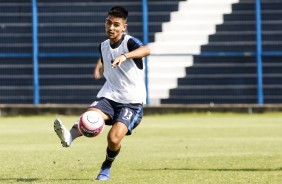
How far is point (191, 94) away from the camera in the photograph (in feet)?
89.1

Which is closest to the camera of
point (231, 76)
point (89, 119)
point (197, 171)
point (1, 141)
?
point (89, 119)

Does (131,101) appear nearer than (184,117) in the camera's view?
Yes

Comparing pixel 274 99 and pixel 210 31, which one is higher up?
pixel 210 31

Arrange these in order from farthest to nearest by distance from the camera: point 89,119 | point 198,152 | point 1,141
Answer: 1. point 1,141
2. point 198,152
3. point 89,119

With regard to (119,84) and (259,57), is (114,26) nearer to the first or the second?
(119,84)

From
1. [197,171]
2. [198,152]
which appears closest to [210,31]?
[198,152]

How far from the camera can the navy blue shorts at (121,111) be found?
11.3 m

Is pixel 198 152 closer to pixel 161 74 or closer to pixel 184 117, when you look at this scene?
pixel 184 117

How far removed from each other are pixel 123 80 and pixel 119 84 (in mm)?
63

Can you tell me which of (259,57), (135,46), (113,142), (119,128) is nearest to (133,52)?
(135,46)

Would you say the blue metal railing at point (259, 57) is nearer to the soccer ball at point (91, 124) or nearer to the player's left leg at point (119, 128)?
the player's left leg at point (119, 128)

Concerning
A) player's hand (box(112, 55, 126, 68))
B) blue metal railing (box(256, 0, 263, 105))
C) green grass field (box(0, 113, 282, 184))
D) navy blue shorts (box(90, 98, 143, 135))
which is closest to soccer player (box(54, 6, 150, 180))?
navy blue shorts (box(90, 98, 143, 135))

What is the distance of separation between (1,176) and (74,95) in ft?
51.6

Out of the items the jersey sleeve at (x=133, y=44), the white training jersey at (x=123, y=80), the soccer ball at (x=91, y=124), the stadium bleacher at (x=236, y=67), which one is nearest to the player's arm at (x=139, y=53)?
the jersey sleeve at (x=133, y=44)
